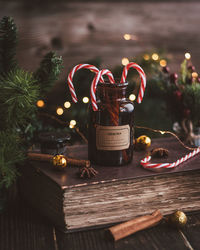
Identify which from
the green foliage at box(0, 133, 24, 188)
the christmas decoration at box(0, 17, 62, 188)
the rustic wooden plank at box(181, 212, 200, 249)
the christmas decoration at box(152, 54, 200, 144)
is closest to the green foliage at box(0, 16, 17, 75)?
the christmas decoration at box(0, 17, 62, 188)

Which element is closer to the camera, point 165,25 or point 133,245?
point 133,245

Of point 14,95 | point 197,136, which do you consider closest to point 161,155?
point 197,136

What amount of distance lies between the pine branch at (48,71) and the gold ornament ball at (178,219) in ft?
1.61

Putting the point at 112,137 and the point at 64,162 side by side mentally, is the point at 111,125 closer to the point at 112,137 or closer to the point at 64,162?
the point at 112,137

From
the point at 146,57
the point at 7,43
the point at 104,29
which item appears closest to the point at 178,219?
the point at 7,43

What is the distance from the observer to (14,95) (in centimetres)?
92

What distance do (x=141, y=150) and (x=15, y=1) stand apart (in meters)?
0.98

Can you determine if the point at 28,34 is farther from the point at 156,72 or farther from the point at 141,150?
the point at 141,150

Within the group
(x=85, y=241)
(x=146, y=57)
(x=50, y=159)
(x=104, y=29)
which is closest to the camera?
(x=85, y=241)

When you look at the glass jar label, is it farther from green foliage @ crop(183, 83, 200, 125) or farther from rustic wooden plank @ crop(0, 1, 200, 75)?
rustic wooden plank @ crop(0, 1, 200, 75)

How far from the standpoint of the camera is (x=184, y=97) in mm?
1247

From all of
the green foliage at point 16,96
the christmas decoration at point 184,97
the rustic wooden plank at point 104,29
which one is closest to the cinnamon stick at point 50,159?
the green foliage at point 16,96

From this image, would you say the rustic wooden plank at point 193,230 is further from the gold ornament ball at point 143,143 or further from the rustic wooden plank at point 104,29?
the rustic wooden plank at point 104,29

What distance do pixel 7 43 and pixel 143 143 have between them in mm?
483
